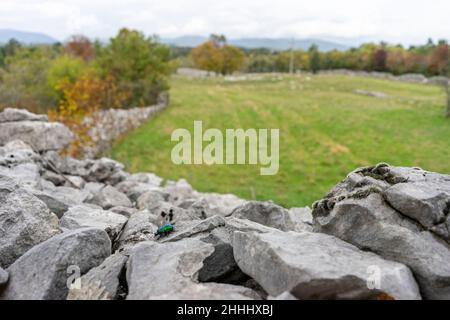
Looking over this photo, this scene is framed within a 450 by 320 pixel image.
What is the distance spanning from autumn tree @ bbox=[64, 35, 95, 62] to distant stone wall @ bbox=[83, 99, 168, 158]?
54.4 metres

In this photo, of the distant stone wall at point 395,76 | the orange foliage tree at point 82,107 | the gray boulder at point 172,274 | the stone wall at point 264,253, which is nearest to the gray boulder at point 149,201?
the stone wall at point 264,253

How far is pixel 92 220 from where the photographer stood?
23.5 feet

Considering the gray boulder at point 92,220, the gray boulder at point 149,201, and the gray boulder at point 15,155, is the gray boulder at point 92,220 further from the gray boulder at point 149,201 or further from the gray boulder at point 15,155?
the gray boulder at point 15,155

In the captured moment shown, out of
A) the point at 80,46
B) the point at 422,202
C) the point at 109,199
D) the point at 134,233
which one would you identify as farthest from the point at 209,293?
the point at 80,46

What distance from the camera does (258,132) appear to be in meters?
33.0

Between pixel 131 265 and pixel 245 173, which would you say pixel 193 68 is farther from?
pixel 131 265

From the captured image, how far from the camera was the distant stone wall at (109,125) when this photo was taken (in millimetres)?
24844

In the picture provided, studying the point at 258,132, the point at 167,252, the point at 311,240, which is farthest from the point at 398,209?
the point at 258,132

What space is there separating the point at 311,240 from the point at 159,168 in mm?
18289

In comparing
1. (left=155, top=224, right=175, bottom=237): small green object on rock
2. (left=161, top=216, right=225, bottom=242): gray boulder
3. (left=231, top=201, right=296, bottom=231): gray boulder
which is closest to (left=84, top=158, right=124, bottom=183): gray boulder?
(left=231, top=201, right=296, bottom=231): gray boulder

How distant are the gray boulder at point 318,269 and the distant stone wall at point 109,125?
1944 centimetres

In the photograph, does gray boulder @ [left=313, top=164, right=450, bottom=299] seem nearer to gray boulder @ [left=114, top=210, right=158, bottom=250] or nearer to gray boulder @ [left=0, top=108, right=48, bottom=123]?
gray boulder @ [left=114, top=210, right=158, bottom=250]

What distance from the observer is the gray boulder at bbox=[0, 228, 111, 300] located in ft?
14.8

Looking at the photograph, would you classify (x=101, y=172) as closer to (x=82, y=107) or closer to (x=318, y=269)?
(x=318, y=269)
